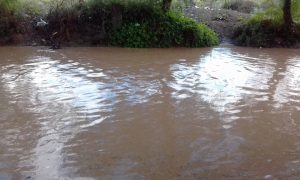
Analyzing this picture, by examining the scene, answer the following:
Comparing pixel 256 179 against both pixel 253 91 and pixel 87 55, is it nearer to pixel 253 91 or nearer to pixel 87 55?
pixel 253 91

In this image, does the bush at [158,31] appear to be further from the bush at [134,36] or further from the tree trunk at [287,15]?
the tree trunk at [287,15]

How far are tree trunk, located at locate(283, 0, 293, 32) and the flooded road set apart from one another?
461 centimetres

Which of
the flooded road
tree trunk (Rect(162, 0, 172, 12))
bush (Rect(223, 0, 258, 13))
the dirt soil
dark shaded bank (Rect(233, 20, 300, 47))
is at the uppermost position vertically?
bush (Rect(223, 0, 258, 13))

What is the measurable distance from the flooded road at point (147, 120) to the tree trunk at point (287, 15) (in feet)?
15.1

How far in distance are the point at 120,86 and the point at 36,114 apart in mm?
2264

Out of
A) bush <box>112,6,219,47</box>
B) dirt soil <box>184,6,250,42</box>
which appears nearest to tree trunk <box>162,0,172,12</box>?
bush <box>112,6,219,47</box>

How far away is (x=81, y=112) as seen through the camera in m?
6.31

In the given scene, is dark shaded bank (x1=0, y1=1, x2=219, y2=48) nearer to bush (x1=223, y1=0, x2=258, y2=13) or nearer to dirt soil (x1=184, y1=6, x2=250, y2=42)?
dirt soil (x1=184, y1=6, x2=250, y2=42)

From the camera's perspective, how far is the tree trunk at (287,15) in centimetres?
1460

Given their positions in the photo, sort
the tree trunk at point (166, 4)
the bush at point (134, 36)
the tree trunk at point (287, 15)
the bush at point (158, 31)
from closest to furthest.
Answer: the bush at point (134, 36), the bush at point (158, 31), the tree trunk at point (166, 4), the tree trunk at point (287, 15)

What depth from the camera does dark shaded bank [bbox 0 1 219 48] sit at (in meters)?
13.4

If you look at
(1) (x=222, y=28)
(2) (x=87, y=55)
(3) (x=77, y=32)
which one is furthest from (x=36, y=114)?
(1) (x=222, y=28)

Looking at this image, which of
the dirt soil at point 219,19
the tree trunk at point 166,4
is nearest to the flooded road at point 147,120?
the tree trunk at point 166,4

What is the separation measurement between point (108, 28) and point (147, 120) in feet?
27.3
